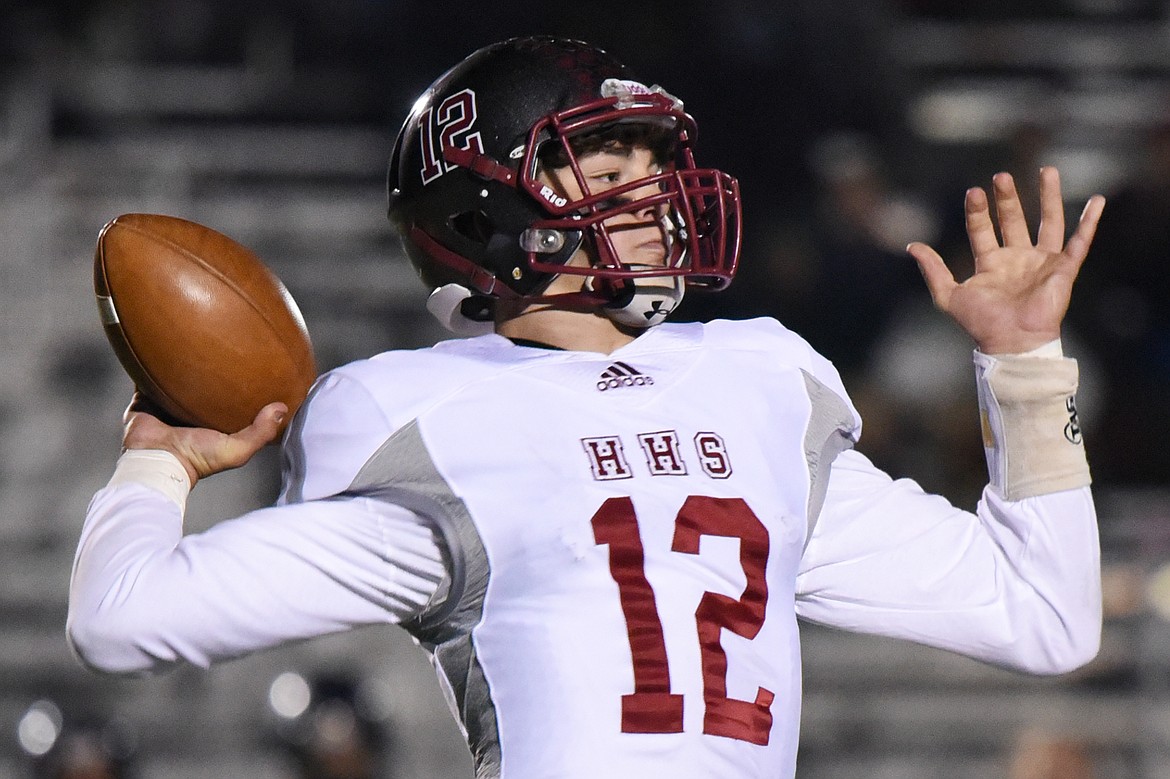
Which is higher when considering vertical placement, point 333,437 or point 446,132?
point 446,132

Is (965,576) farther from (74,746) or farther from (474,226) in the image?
(74,746)

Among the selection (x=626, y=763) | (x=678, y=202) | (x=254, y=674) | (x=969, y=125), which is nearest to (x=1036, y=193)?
(x=969, y=125)

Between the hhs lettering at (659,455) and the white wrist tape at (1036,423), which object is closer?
the hhs lettering at (659,455)

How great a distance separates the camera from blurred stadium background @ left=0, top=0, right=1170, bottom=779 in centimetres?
507

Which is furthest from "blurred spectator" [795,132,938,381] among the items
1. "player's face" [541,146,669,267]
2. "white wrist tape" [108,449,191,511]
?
"white wrist tape" [108,449,191,511]

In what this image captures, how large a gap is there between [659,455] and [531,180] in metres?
0.41

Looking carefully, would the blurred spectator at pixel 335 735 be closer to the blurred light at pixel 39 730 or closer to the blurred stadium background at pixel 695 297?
the blurred stadium background at pixel 695 297

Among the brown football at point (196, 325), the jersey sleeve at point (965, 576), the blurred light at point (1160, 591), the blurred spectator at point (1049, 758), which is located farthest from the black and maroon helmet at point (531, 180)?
the blurred light at point (1160, 591)

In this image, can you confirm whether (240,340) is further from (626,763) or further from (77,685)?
(77,685)

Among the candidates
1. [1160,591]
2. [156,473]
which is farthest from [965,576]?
[1160,591]

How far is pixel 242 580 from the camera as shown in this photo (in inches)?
69.3

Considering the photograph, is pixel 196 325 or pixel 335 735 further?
pixel 335 735

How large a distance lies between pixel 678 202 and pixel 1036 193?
4.07 m

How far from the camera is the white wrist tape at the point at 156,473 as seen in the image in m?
1.93
